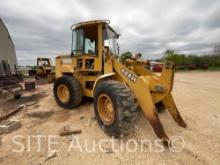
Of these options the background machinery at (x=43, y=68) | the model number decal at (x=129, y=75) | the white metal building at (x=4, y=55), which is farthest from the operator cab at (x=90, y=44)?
the background machinery at (x=43, y=68)

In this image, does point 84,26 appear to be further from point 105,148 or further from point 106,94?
point 105,148

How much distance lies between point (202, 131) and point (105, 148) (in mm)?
2166

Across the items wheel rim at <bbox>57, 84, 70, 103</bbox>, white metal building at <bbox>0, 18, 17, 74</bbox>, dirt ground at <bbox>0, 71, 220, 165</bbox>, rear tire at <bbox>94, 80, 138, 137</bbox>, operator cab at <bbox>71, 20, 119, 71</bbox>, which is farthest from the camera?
white metal building at <bbox>0, 18, 17, 74</bbox>

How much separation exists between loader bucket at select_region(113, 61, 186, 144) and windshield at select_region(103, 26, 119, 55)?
78cm

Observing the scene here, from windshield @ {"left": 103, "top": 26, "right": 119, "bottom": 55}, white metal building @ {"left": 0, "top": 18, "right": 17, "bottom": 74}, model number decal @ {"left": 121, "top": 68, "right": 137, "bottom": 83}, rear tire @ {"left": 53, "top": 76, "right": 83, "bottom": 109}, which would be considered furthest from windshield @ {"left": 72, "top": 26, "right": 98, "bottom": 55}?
white metal building @ {"left": 0, "top": 18, "right": 17, "bottom": 74}

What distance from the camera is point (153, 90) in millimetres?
3410

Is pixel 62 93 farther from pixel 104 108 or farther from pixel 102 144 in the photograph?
pixel 102 144

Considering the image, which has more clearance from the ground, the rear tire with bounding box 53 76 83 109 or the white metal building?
the white metal building

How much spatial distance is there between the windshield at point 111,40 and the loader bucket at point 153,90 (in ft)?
2.55

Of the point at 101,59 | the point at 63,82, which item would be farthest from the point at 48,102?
the point at 101,59

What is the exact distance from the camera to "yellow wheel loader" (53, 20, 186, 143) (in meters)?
2.88

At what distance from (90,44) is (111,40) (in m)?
0.65

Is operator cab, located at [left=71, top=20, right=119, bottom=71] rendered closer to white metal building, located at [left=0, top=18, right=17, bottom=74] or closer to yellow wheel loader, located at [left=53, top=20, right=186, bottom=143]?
yellow wheel loader, located at [left=53, top=20, right=186, bottom=143]

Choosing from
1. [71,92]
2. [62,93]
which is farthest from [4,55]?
[71,92]
